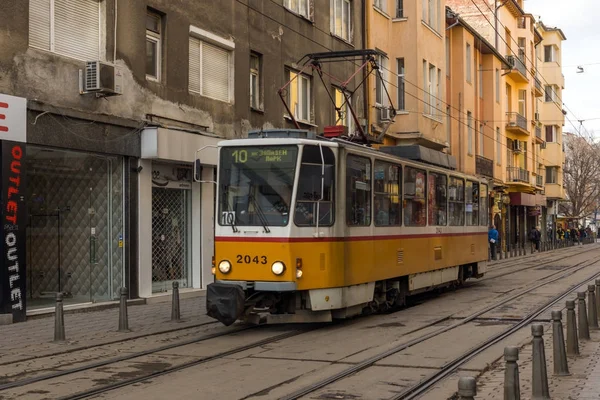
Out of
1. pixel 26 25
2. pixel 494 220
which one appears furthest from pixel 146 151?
pixel 494 220

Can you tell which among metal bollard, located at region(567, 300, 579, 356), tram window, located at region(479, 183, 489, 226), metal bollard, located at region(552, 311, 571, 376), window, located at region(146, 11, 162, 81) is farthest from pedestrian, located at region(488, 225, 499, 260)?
metal bollard, located at region(552, 311, 571, 376)

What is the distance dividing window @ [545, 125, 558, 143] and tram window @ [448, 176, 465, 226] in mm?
52149

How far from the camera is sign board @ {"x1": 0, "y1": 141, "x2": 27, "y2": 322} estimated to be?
13773 mm

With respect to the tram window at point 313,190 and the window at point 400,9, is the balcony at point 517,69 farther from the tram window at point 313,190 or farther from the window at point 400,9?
the tram window at point 313,190

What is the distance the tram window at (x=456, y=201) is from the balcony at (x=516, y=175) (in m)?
32.5

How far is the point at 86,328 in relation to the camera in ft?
44.1

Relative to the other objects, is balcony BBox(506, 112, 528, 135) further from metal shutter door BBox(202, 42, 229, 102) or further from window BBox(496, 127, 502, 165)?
metal shutter door BBox(202, 42, 229, 102)

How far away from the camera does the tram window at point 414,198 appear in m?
16.2

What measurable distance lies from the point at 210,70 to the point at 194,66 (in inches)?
27.6

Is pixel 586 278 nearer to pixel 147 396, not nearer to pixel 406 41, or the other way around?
pixel 406 41

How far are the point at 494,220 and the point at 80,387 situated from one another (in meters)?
42.1

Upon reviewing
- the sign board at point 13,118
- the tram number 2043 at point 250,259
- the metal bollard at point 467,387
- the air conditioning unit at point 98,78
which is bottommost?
the metal bollard at point 467,387

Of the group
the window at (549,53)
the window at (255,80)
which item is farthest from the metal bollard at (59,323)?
the window at (549,53)

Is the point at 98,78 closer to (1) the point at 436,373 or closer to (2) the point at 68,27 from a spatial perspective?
(2) the point at 68,27
